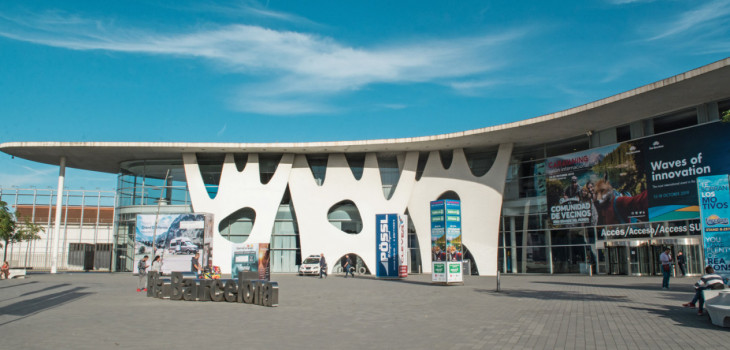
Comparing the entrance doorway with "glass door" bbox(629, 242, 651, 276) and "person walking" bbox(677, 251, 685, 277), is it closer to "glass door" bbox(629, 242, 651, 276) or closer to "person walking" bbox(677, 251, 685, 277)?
"glass door" bbox(629, 242, 651, 276)

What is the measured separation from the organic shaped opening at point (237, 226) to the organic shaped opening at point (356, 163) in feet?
26.8

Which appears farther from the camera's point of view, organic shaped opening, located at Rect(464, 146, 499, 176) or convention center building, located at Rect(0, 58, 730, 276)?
organic shaped opening, located at Rect(464, 146, 499, 176)

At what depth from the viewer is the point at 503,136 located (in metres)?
35.7

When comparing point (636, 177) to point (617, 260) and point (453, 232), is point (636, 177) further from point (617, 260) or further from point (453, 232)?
point (453, 232)

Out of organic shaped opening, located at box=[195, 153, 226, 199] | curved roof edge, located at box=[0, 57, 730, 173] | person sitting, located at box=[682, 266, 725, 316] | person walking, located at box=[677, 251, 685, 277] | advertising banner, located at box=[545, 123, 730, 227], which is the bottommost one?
person sitting, located at box=[682, 266, 725, 316]

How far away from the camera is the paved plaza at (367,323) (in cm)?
881

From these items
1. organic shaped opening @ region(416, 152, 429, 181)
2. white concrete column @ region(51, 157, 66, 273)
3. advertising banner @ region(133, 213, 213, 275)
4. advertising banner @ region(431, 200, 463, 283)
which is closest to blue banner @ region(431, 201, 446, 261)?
advertising banner @ region(431, 200, 463, 283)

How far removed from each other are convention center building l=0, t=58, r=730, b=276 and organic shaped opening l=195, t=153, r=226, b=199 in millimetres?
101

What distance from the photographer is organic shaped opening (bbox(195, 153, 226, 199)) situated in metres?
41.3

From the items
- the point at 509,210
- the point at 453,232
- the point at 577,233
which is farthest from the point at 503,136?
the point at 453,232

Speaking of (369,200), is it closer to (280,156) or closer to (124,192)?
(280,156)

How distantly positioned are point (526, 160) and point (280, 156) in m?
17.6

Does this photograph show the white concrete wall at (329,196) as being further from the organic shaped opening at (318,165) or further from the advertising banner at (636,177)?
the advertising banner at (636,177)

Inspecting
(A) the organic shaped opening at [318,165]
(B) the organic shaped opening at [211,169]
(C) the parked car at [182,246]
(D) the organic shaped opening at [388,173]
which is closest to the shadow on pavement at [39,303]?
(C) the parked car at [182,246]
